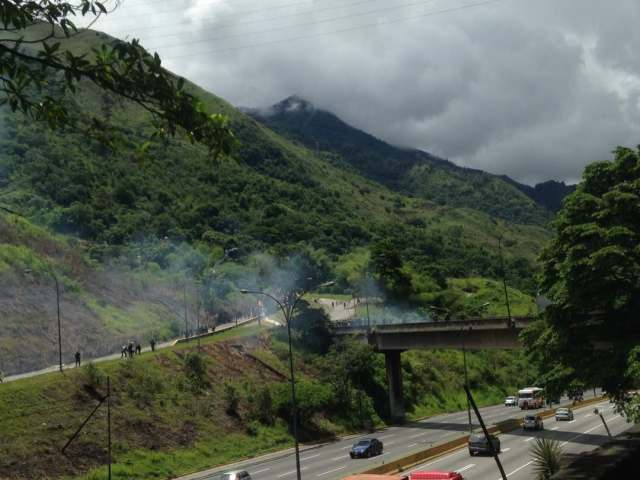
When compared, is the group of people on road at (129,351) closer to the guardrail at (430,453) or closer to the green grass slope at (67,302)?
the green grass slope at (67,302)

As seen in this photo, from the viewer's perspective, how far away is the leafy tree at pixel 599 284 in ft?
94.2

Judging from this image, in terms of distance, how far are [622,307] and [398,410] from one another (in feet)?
130

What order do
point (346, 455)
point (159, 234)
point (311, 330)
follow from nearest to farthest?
point (346, 455) < point (311, 330) < point (159, 234)

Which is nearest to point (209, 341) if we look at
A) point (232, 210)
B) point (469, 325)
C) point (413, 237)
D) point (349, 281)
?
point (469, 325)

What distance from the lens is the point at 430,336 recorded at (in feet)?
202

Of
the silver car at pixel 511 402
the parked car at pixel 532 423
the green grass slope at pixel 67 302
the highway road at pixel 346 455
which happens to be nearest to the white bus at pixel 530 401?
the highway road at pixel 346 455

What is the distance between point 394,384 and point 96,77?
209 feet

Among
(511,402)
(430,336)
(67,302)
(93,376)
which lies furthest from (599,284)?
(67,302)

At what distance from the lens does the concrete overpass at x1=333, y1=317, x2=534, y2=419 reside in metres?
53.0

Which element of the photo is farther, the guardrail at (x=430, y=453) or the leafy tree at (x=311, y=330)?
the leafy tree at (x=311, y=330)

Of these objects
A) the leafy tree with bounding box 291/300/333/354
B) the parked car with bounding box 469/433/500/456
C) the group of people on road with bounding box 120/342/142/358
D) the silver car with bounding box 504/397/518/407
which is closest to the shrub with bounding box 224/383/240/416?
the group of people on road with bounding box 120/342/142/358

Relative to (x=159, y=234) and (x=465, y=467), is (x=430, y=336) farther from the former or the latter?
(x=159, y=234)

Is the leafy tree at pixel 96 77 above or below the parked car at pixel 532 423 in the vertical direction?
above

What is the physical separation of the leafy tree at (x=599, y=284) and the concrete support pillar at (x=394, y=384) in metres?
34.4
